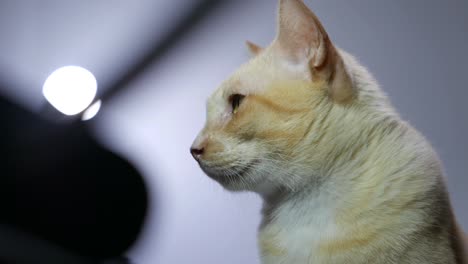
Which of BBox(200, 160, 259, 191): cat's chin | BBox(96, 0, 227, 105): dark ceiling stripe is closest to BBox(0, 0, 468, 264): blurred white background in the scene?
BBox(96, 0, 227, 105): dark ceiling stripe

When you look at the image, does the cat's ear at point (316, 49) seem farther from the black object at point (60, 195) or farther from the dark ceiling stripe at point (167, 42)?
the black object at point (60, 195)

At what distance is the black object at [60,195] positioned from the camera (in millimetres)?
877

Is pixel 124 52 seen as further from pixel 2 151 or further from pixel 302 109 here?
pixel 302 109

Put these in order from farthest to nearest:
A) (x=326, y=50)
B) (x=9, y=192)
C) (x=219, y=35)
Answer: (x=219, y=35) < (x=9, y=192) < (x=326, y=50)

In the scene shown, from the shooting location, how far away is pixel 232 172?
0.64 meters

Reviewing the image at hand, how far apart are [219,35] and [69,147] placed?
0.36 metres

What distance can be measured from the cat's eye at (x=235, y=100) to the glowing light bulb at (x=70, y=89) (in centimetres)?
36

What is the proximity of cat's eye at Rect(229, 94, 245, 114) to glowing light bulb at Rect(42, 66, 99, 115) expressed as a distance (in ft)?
1.19

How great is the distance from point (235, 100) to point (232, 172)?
0.10 meters

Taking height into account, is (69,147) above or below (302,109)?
below

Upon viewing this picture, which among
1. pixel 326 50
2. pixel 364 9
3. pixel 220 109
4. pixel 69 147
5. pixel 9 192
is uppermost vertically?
pixel 364 9

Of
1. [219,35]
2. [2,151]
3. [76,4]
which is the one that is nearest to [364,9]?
[219,35]

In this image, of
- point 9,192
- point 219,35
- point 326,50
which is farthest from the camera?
point 219,35

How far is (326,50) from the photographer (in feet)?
2.05
